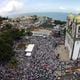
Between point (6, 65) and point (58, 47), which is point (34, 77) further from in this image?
point (58, 47)

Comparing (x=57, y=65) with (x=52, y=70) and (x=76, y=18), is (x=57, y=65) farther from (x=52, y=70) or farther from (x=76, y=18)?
(x=76, y=18)

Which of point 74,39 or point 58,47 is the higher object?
point 74,39

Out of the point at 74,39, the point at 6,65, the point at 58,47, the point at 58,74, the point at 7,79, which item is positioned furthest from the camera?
the point at 58,47

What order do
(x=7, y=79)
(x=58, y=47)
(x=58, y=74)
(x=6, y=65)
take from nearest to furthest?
(x=7, y=79), (x=58, y=74), (x=6, y=65), (x=58, y=47)

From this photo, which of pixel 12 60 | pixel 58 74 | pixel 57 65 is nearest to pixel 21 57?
pixel 12 60

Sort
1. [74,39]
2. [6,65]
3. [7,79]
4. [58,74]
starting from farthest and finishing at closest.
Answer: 1. [74,39]
2. [6,65]
3. [58,74]
4. [7,79]

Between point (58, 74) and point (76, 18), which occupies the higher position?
point (76, 18)

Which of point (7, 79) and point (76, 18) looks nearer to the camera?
point (7, 79)

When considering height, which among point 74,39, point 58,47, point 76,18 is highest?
point 76,18

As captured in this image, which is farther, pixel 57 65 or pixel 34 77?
pixel 57 65

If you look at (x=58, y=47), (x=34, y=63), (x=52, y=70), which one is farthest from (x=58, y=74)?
(x=58, y=47)
